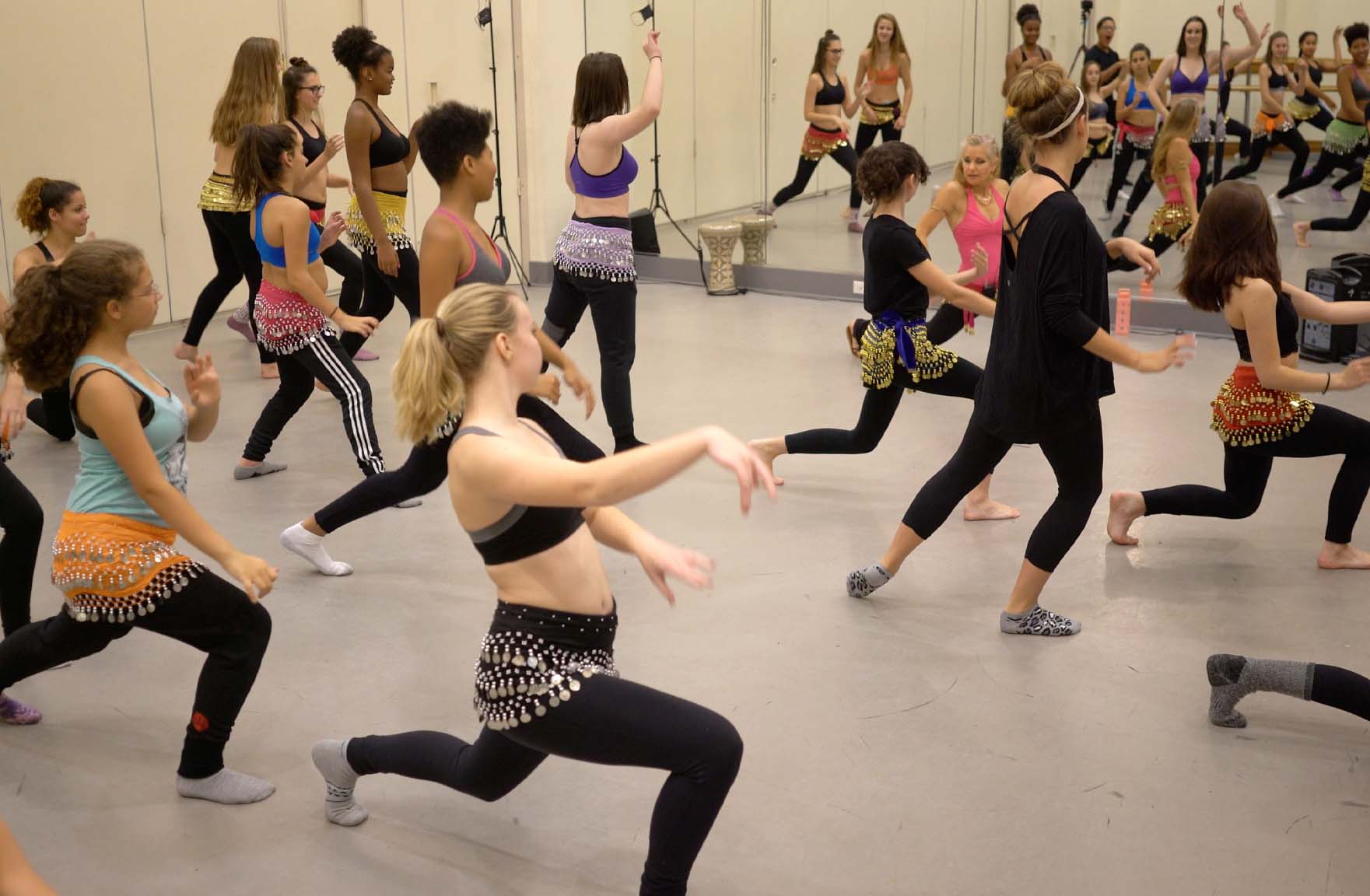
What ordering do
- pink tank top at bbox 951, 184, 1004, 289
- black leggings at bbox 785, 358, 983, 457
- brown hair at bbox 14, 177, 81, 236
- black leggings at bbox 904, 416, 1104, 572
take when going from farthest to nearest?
pink tank top at bbox 951, 184, 1004, 289, brown hair at bbox 14, 177, 81, 236, black leggings at bbox 785, 358, 983, 457, black leggings at bbox 904, 416, 1104, 572

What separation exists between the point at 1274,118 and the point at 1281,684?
6095 mm

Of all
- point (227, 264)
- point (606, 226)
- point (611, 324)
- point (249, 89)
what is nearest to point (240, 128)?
point (249, 89)

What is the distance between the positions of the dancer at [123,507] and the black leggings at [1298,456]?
3.00 metres

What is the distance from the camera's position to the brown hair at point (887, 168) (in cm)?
452

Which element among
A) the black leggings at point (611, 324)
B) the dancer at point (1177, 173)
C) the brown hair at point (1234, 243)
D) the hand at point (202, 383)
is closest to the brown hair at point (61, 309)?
the hand at point (202, 383)

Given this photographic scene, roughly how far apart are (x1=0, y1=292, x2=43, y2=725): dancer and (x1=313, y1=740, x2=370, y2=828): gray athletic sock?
106 cm

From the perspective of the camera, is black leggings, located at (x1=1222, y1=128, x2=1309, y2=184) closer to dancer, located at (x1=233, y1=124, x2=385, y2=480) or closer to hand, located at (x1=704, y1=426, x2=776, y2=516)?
dancer, located at (x1=233, y1=124, x2=385, y2=480)

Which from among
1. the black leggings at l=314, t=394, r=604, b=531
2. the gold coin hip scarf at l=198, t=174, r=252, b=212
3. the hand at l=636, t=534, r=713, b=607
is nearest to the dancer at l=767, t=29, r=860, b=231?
the gold coin hip scarf at l=198, t=174, r=252, b=212

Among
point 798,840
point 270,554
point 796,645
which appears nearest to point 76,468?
point 270,554

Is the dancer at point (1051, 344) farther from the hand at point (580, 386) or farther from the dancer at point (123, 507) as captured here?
the dancer at point (123, 507)

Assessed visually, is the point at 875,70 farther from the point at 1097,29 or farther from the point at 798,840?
the point at 798,840

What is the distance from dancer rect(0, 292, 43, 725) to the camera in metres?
3.68

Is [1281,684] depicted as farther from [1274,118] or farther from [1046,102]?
[1274,118]

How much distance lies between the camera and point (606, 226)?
17.8ft
